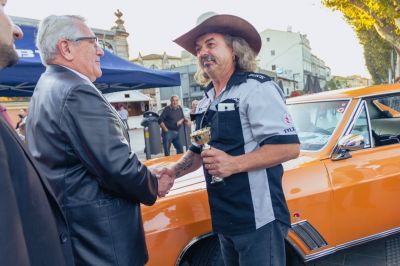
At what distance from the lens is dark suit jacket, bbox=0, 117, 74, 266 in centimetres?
84

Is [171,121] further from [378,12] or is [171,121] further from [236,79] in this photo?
[236,79]

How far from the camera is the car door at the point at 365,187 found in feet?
7.70

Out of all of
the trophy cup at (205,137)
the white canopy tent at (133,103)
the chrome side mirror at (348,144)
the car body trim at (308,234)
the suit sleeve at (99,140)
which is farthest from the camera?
the white canopy tent at (133,103)

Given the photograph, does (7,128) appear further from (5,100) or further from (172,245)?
(5,100)

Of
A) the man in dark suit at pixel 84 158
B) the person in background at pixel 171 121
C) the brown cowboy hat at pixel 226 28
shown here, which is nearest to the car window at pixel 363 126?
the brown cowboy hat at pixel 226 28

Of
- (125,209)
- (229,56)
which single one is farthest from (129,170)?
(229,56)

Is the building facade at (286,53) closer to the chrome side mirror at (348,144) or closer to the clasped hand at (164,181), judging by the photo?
the chrome side mirror at (348,144)

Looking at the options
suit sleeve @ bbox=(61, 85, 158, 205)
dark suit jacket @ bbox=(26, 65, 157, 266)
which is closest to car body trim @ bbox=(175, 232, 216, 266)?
dark suit jacket @ bbox=(26, 65, 157, 266)

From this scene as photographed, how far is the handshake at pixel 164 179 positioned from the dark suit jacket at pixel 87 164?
28 centimetres

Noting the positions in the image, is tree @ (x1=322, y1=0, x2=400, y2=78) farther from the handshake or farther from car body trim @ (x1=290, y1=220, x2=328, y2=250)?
the handshake

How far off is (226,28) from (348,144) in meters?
1.28

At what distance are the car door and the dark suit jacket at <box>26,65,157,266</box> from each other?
156 centimetres

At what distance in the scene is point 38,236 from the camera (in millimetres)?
994

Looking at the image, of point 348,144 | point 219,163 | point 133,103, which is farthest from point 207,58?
point 133,103
